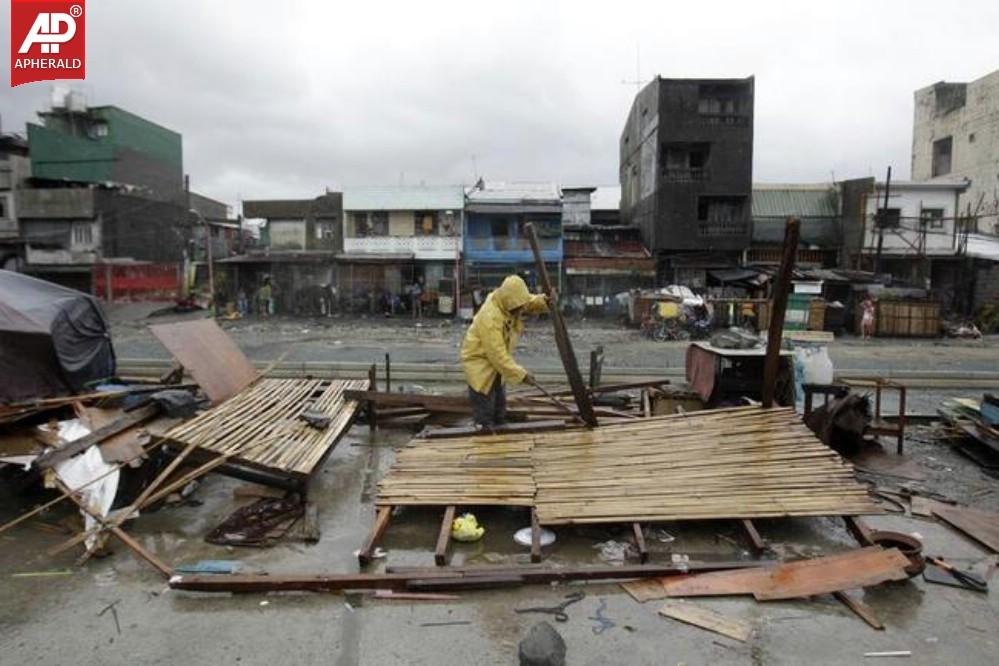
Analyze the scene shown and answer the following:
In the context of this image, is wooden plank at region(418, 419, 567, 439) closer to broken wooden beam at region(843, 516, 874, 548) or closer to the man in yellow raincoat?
the man in yellow raincoat

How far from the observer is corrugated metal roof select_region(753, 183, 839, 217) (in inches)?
1321

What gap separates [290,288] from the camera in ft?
103

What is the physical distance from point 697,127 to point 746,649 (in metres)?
30.4

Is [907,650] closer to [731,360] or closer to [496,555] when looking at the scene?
[496,555]

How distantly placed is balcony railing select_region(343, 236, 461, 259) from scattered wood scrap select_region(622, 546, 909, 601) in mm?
28304

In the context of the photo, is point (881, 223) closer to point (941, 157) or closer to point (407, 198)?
point (941, 157)

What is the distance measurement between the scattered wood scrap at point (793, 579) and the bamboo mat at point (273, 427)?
114 inches

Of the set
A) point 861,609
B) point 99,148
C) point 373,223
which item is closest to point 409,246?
point 373,223

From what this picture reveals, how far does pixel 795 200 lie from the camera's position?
3431 centimetres

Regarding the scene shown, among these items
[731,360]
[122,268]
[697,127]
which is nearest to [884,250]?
[697,127]

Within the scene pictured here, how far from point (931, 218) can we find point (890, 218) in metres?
1.69

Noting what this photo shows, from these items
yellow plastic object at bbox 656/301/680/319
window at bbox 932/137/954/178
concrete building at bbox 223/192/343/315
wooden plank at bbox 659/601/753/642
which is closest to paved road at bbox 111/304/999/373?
yellow plastic object at bbox 656/301/680/319

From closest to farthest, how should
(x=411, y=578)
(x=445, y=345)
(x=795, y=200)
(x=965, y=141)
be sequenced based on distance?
(x=411, y=578) → (x=445, y=345) → (x=965, y=141) → (x=795, y=200)

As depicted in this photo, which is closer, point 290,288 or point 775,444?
point 775,444
